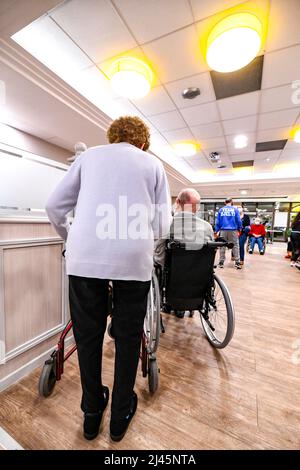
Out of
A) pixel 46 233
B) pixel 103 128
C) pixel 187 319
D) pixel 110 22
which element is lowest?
pixel 187 319

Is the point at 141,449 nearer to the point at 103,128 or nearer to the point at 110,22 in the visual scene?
the point at 110,22

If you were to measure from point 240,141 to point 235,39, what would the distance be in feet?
9.60

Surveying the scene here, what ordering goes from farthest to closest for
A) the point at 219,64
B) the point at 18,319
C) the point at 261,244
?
1. the point at 261,244
2. the point at 219,64
3. the point at 18,319

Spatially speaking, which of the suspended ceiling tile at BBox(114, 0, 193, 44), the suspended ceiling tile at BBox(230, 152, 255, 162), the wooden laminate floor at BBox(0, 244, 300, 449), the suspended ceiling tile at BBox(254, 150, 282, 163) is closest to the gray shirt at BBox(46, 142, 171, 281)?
the wooden laminate floor at BBox(0, 244, 300, 449)

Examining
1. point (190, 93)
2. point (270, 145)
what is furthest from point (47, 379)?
point (270, 145)

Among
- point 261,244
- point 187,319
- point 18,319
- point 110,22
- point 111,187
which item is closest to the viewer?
point 111,187

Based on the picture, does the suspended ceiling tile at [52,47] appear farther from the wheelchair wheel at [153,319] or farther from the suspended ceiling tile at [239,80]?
the wheelchair wheel at [153,319]

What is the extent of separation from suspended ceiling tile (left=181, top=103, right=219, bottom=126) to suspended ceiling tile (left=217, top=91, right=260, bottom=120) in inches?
4.6

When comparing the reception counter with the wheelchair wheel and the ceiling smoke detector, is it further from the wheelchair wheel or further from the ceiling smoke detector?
the ceiling smoke detector

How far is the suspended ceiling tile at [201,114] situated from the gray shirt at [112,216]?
2.87 metres

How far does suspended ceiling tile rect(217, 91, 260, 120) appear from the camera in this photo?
2775 millimetres

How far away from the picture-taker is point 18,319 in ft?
4.15

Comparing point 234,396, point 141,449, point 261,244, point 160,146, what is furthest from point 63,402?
point 261,244
